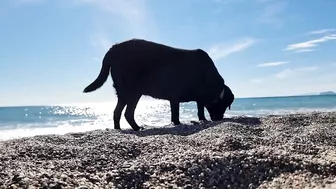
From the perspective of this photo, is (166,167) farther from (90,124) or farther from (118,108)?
(90,124)

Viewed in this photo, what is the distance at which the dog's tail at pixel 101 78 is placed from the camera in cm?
782

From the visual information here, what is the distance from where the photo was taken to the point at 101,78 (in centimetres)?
799

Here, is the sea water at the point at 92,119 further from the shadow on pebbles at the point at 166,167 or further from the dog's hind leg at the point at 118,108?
the shadow on pebbles at the point at 166,167

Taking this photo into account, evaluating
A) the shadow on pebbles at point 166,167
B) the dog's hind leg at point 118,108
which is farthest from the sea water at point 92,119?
the shadow on pebbles at point 166,167

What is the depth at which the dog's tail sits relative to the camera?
782 cm

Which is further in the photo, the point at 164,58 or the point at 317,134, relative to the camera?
the point at 164,58

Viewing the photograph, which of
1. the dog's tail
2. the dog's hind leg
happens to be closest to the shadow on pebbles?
the dog's hind leg

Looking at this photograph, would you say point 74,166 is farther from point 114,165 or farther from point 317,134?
point 317,134

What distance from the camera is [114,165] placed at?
3.75 meters

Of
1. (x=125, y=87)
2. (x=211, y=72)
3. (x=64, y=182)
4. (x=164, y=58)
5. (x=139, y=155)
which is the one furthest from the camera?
(x=211, y=72)

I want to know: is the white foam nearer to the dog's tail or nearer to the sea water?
the sea water

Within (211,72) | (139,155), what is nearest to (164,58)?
(211,72)

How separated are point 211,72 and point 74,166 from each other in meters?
6.17

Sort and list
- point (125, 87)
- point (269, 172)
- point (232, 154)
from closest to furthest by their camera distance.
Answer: point (269, 172) < point (232, 154) < point (125, 87)
